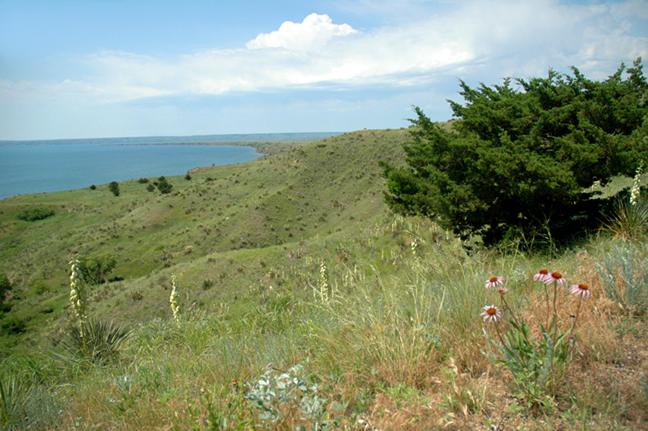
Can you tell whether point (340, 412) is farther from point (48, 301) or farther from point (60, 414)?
point (48, 301)

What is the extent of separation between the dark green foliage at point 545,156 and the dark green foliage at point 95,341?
6.76 metres

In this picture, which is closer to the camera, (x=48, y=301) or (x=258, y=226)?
(x=48, y=301)

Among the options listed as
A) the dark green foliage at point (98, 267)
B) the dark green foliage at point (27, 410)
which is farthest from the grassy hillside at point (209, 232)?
the dark green foliage at point (27, 410)

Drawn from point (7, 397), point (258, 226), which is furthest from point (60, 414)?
point (258, 226)

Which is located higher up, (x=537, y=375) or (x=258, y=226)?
(x=537, y=375)

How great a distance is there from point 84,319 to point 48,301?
35.3 meters

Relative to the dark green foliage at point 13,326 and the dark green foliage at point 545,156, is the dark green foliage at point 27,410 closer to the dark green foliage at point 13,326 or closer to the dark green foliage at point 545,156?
the dark green foliage at point 545,156

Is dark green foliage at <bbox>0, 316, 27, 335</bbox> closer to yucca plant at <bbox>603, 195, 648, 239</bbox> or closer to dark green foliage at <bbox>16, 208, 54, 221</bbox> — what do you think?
yucca plant at <bbox>603, 195, 648, 239</bbox>

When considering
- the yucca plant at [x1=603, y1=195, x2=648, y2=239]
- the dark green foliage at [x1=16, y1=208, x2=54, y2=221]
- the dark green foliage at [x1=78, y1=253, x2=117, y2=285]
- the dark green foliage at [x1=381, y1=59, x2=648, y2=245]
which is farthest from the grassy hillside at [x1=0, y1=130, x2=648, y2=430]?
the dark green foliage at [x1=16, y1=208, x2=54, y2=221]

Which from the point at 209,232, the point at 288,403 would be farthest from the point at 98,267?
the point at 288,403

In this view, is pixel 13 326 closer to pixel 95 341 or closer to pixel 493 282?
pixel 95 341

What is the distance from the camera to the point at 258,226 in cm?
3672

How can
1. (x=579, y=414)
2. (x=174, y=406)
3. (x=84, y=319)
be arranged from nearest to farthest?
(x=579, y=414) < (x=174, y=406) < (x=84, y=319)

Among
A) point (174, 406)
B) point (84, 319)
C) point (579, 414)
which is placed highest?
point (579, 414)
